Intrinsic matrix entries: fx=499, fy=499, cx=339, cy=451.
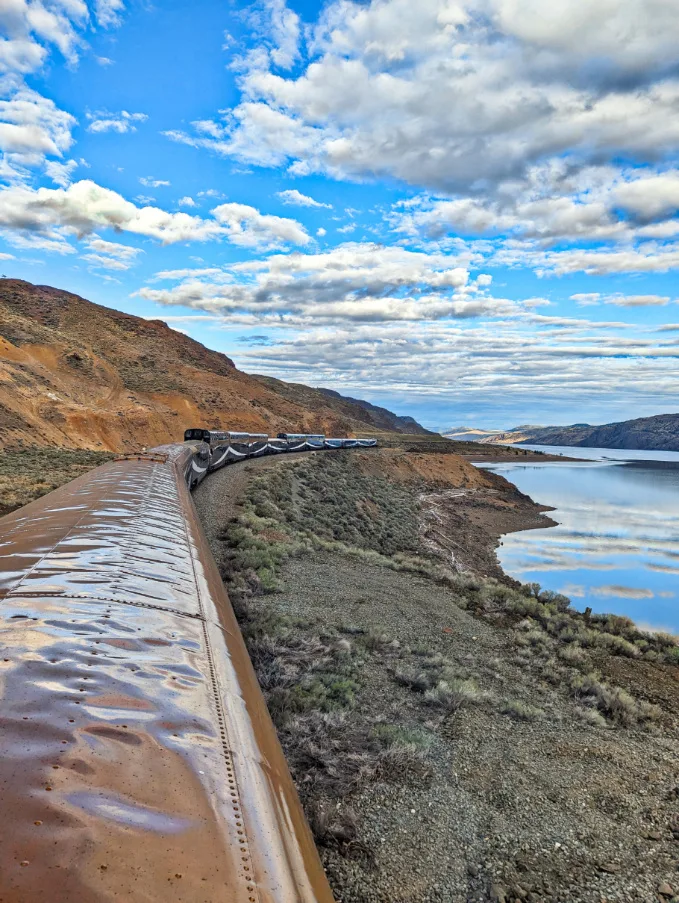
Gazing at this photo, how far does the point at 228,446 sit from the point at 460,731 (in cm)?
2697

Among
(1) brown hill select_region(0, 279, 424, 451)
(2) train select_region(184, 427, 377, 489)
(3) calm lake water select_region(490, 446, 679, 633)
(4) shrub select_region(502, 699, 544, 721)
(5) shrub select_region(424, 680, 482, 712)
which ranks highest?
(1) brown hill select_region(0, 279, 424, 451)

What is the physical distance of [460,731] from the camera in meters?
5.82

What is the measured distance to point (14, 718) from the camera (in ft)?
7.80

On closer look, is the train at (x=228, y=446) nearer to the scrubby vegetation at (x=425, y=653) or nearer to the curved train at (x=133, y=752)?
the scrubby vegetation at (x=425, y=653)

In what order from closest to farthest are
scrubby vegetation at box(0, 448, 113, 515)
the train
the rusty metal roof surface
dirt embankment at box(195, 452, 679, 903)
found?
the rusty metal roof surface → dirt embankment at box(195, 452, 679, 903) → scrubby vegetation at box(0, 448, 113, 515) → the train

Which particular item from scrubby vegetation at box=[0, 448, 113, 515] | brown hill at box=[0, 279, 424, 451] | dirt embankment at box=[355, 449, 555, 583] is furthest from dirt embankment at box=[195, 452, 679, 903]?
brown hill at box=[0, 279, 424, 451]

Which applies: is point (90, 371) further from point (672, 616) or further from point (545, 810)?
point (545, 810)

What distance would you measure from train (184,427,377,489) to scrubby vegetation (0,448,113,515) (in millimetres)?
4358

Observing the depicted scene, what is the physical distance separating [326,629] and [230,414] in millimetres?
56047

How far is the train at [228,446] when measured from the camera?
2184cm

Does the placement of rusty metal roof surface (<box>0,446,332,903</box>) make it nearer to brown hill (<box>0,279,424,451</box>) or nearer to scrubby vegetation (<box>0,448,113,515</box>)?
scrubby vegetation (<box>0,448,113,515</box>)

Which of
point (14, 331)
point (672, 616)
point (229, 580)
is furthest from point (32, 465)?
point (14, 331)

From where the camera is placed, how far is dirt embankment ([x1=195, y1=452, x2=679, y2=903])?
3947 mm

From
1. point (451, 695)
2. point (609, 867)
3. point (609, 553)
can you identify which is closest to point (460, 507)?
point (609, 553)
